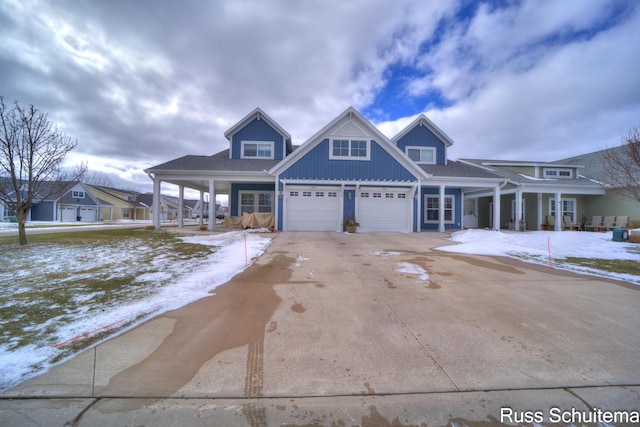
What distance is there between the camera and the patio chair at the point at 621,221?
16.4 metres

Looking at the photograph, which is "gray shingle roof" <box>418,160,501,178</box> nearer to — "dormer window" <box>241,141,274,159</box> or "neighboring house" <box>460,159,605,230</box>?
"neighboring house" <box>460,159,605,230</box>

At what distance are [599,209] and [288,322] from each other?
2536 centimetres

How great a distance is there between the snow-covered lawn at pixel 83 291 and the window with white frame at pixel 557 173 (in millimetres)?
23030

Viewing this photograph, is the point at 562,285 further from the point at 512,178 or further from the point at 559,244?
the point at 512,178

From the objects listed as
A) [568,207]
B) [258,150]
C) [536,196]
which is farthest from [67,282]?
[568,207]

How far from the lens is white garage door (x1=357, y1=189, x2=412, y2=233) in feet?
49.1

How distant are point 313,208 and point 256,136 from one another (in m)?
6.71

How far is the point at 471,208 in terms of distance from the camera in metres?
21.1

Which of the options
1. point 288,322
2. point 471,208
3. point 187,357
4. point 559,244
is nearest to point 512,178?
point 471,208

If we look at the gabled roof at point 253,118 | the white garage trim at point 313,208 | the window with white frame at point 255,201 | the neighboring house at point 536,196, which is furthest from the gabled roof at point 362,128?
the neighboring house at point 536,196

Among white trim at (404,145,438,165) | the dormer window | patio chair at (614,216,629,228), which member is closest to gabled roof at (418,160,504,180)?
white trim at (404,145,438,165)

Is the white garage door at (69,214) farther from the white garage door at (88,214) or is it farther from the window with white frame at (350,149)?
the window with white frame at (350,149)

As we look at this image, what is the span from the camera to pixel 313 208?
14.7 m

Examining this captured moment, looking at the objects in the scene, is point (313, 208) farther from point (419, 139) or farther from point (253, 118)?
point (419, 139)
